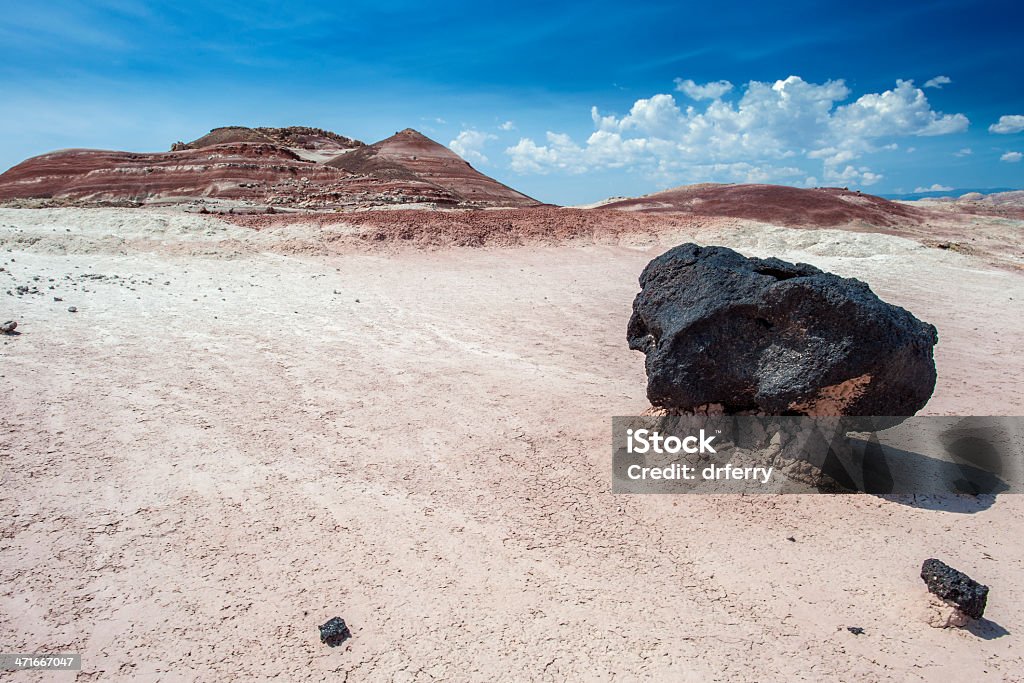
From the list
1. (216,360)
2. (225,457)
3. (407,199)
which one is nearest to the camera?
(225,457)

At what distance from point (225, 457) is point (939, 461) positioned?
674cm

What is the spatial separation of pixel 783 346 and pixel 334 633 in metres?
4.02

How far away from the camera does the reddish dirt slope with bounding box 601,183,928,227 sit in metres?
29.2

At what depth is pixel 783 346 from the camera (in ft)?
16.6

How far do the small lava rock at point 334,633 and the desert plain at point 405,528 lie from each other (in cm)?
6

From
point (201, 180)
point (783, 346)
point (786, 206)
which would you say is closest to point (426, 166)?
point (201, 180)

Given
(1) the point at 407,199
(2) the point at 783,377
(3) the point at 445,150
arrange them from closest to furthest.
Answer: (2) the point at 783,377, (1) the point at 407,199, (3) the point at 445,150

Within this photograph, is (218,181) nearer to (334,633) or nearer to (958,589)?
(334,633)

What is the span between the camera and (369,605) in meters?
3.94

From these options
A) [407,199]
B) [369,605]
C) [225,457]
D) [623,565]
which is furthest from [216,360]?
[407,199]

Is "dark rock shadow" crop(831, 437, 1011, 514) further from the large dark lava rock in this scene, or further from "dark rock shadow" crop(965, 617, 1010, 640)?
"dark rock shadow" crop(965, 617, 1010, 640)

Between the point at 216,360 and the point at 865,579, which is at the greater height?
the point at 216,360

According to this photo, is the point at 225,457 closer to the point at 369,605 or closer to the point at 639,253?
the point at 369,605

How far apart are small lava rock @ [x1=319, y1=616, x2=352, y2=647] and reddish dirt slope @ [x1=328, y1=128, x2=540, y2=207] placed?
33829mm
